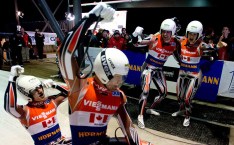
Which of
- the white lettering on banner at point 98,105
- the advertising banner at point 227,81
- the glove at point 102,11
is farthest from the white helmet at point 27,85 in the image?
the advertising banner at point 227,81

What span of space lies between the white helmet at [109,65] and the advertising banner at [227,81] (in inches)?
198

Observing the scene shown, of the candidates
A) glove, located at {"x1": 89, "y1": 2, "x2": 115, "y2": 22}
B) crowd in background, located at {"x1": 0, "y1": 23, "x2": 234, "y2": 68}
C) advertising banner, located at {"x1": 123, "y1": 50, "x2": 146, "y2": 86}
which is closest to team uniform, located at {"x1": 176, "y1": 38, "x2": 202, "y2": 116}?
crowd in background, located at {"x1": 0, "y1": 23, "x2": 234, "y2": 68}

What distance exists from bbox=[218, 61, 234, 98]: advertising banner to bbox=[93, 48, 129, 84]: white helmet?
198 inches

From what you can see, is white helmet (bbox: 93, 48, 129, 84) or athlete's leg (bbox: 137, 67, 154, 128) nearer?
→ white helmet (bbox: 93, 48, 129, 84)

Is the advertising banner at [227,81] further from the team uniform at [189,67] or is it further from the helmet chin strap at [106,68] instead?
the helmet chin strap at [106,68]

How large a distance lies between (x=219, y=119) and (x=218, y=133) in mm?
753

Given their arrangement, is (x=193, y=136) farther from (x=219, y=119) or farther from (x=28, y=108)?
(x=28, y=108)

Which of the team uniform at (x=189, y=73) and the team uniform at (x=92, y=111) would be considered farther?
the team uniform at (x=189, y=73)

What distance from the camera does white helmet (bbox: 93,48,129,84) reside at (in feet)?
5.36

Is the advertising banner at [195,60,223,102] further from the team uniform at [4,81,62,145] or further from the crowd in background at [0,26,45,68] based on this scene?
the crowd in background at [0,26,45,68]

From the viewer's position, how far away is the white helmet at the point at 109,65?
64.4 inches

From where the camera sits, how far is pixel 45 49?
16.1 meters

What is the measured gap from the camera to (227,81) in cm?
584

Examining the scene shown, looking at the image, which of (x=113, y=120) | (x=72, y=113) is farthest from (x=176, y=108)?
(x=72, y=113)
